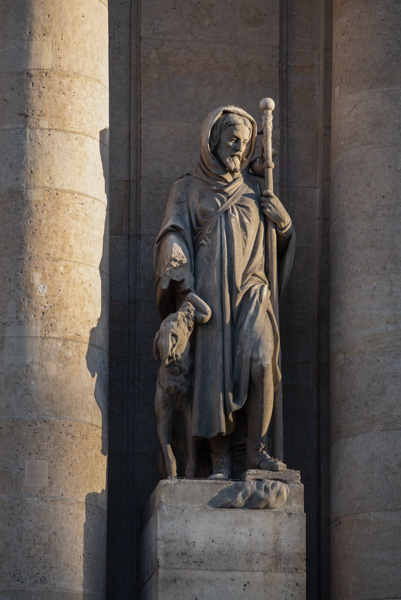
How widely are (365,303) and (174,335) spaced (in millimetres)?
1806

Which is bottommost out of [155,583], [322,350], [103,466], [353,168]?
[155,583]

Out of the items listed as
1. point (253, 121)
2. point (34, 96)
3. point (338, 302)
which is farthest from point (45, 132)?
point (338, 302)

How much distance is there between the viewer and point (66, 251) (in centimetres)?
1554

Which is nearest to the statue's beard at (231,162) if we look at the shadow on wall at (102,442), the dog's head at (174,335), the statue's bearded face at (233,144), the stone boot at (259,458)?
the statue's bearded face at (233,144)

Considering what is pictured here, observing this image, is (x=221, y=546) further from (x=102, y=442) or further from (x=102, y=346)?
(x=102, y=346)

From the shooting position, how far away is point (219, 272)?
1570cm

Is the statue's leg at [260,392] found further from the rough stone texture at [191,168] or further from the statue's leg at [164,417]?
the rough stone texture at [191,168]

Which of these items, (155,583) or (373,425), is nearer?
(155,583)

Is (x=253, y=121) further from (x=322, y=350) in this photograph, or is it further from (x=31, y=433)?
(x=31, y=433)

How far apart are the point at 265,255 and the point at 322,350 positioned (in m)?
1.41

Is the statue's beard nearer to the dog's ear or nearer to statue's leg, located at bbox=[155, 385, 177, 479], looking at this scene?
the dog's ear

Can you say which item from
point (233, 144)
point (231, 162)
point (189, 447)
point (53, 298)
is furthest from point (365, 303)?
point (53, 298)

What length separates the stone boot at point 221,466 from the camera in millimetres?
15298

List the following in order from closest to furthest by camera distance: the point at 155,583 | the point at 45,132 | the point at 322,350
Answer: the point at 155,583
the point at 45,132
the point at 322,350
